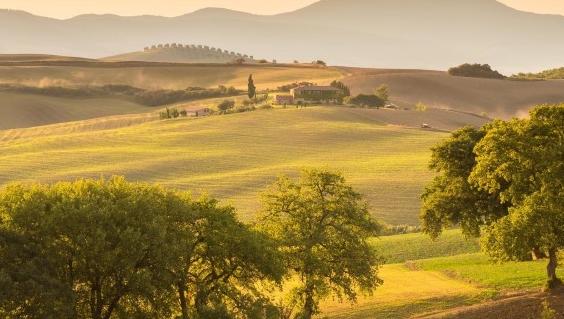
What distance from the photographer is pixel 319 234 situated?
45906 mm

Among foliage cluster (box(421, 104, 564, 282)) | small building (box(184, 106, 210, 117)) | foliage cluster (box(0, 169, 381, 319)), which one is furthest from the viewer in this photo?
small building (box(184, 106, 210, 117))

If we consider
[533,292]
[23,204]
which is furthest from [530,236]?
[23,204]

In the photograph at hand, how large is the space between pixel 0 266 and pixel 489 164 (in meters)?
28.8

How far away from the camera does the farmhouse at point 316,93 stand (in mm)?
178000

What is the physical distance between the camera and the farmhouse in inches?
7008

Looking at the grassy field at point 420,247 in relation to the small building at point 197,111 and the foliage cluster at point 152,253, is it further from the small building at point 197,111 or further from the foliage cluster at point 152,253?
the small building at point 197,111

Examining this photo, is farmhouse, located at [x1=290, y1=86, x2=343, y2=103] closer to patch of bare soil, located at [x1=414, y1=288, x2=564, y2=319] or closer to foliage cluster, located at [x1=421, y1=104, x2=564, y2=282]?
foliage cluster, located at [x1=421, y1=104, x2=564, y2=282]

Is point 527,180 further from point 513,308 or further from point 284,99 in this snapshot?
point 284,99

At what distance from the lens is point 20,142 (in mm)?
136125

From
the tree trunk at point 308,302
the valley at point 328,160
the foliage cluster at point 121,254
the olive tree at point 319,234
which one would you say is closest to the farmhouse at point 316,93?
the valley at point 328,160

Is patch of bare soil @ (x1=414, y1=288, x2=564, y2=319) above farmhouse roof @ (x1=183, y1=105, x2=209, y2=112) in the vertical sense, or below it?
below

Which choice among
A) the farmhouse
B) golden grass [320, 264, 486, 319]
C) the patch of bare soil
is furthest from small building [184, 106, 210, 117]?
the patch of bare soil

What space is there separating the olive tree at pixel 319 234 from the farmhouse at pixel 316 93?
129626 millimetres

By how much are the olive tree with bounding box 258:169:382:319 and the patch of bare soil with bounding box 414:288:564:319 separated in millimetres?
4954
